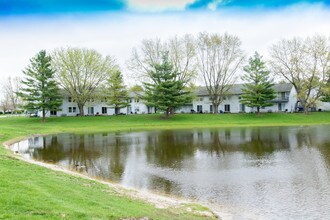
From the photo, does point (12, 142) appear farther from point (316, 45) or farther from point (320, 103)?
point (320, 103)

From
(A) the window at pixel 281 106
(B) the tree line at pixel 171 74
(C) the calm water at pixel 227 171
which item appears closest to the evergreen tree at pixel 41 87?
(B) the tree line at pixel 171 74

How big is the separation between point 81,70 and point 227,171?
53.8 m

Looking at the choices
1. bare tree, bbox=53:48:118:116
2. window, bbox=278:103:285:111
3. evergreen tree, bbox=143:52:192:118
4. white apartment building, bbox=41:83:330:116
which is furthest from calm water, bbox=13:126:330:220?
window, bbox=278:103:285:111

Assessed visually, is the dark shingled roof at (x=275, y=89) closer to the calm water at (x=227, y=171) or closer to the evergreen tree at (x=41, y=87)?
the evergreen tree at (x=41, y=87)

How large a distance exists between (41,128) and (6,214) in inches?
1933

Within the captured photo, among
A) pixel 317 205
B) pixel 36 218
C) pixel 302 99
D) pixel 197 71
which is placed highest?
pixel 197 71

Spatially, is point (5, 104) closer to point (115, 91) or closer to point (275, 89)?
point (115, 91)

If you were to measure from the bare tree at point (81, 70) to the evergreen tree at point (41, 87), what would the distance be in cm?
219

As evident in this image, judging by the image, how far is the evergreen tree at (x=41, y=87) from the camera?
64500mm

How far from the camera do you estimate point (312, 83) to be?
6719 centimetres

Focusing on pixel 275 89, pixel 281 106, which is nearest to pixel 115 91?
pixel 275 89

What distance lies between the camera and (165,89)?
6406 cm

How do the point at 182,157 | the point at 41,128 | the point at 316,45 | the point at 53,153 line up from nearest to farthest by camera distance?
the point at 182,157 → the point at 53,153 → the point at 41,128 → the point at 316,45

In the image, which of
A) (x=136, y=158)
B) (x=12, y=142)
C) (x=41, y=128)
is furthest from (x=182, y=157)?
(x=41, y=128)
